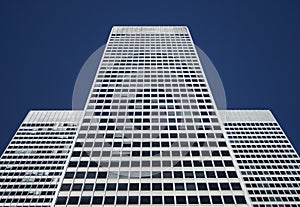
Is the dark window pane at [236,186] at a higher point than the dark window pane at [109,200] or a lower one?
higher

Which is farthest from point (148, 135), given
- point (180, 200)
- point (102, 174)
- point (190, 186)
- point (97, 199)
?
point (97, 199)

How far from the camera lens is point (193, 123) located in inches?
2559

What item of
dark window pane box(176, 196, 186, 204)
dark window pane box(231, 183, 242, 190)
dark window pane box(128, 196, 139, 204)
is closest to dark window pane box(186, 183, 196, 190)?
dark window pane box(176, 196, 186, 204)

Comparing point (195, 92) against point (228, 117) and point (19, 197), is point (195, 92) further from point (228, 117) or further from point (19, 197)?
point (19, 197)

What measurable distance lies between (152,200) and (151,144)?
14.2 meters

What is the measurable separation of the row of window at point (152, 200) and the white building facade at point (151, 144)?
15cm

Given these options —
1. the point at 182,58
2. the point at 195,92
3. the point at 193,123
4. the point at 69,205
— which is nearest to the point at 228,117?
the point at 182,58

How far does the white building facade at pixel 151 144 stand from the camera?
1871 inches

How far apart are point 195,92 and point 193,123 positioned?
13512 millimetres

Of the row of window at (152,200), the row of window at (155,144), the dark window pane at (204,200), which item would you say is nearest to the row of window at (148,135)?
the row of window at (155,144)

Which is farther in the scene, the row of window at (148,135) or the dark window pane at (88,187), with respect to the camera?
the row of window at (148,135)

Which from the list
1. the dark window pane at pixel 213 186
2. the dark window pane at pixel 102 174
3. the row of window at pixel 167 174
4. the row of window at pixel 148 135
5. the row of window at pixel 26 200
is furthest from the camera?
the row of window at pixel 26 200

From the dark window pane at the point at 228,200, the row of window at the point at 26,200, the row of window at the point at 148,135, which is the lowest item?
the dark window pane at the point at 228,200

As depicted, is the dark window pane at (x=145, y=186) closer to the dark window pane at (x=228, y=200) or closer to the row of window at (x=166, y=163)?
the row of window at (x=166, y=163)
